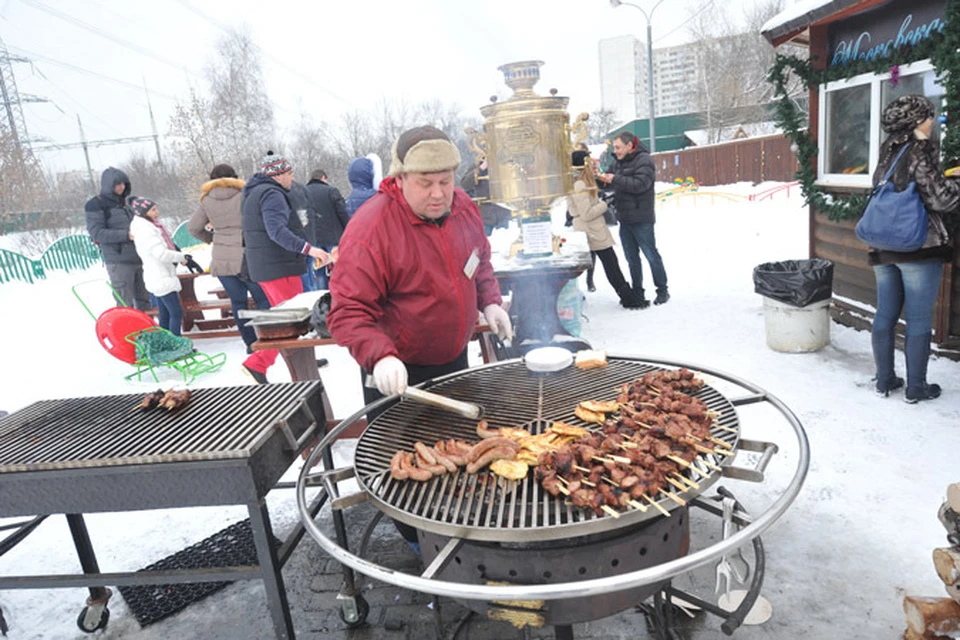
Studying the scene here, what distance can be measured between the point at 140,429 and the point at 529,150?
14.3ft

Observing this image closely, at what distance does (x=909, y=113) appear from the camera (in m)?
4.01

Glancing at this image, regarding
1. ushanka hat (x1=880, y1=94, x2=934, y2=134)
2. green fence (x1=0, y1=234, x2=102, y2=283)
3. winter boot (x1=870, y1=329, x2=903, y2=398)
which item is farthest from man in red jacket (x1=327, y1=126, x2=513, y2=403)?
green fence (x1=0, y1=234, x2=102, y2=283)

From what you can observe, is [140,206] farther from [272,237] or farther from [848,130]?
[848,130]

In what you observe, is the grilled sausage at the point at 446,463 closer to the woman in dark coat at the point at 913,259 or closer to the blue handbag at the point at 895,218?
the blue handbag at the point at 895,218

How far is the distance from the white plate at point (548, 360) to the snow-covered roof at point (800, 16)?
4.75m

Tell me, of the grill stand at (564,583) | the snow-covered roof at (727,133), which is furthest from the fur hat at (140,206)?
the snow-covered roof at (727,133)

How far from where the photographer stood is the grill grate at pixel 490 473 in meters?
1.67

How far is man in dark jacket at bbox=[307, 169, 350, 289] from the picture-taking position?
8664mm

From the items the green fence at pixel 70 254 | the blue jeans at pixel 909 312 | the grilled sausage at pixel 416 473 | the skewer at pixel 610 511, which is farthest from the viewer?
the green fence at pixel 70 254

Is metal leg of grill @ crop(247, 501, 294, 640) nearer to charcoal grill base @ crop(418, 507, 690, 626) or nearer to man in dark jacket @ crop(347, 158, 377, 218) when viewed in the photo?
charcoal grill base @ crop(418, 507, 690, 626)

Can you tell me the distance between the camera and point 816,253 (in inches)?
287

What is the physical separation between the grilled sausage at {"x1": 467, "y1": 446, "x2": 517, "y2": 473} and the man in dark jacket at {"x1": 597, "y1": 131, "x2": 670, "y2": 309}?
604cm

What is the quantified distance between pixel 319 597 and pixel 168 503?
4.11 feet

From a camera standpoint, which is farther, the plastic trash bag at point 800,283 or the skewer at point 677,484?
the plastic trash bag at point 800,283
